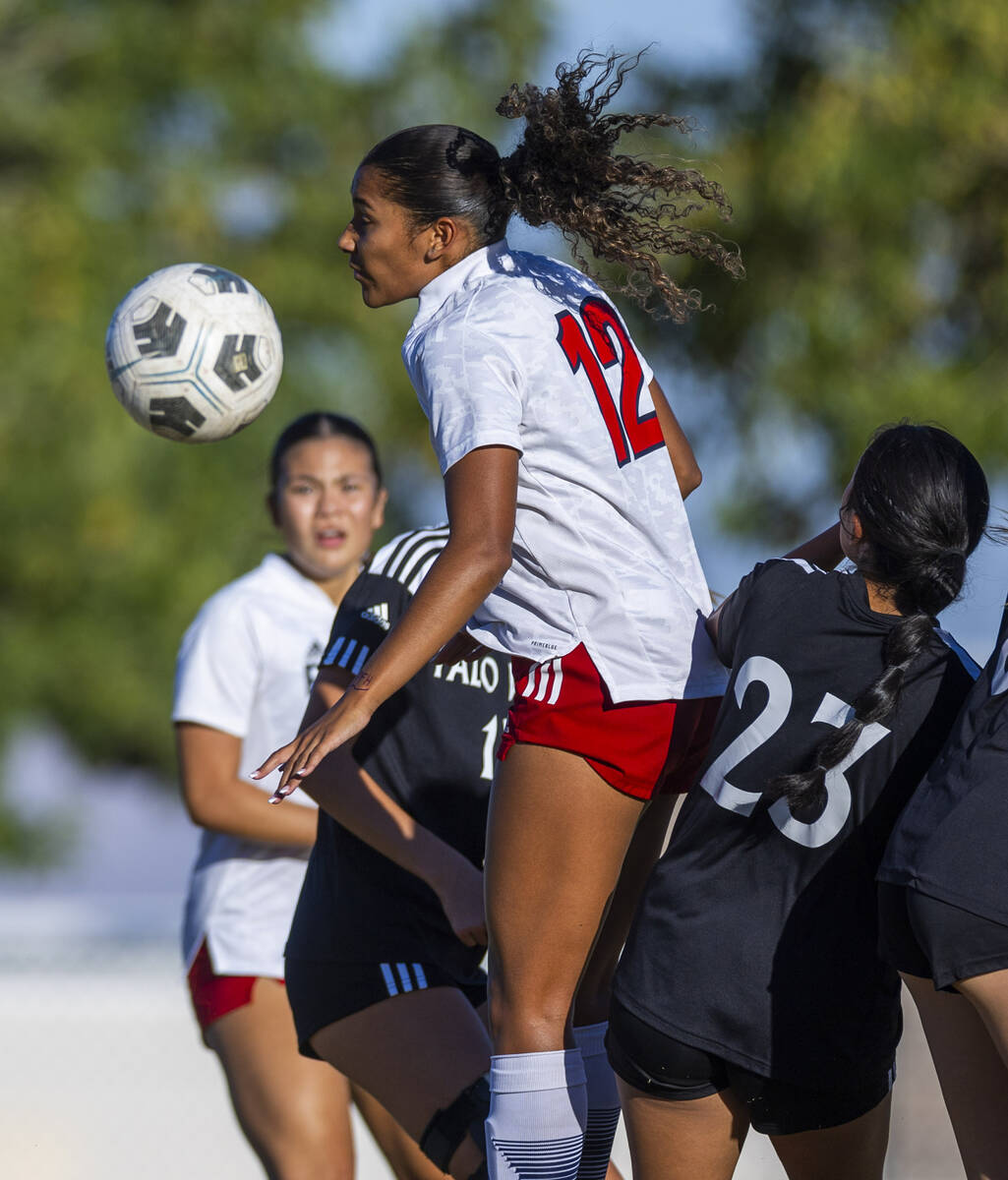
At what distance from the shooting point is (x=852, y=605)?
2.52m

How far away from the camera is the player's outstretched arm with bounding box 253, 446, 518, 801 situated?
2.51 m

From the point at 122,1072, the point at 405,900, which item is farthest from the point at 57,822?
the point at 405,900

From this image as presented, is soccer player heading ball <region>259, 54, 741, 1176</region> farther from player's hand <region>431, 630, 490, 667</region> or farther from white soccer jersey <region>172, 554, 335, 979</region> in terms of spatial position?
white soccer jersey <region>172, 554, 335, 979</region>

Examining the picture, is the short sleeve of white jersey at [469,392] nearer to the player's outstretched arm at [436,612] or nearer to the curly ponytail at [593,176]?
the player's outstretched arm at [436,612]

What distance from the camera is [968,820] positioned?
2293 mm

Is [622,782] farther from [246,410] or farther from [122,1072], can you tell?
Result: [122,1072]

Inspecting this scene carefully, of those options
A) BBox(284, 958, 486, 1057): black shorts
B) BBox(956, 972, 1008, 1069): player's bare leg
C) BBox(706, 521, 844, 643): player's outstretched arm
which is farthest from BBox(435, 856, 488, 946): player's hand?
BBox(956, 972, 1008, 1069): player's bare leg

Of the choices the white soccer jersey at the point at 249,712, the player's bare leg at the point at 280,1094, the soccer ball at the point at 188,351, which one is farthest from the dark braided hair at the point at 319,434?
the player's bare leg at the point at 280,1094

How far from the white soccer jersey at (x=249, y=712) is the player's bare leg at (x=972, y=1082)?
6.74 ft

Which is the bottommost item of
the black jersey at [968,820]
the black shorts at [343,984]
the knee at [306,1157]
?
the knee at [306,1157]

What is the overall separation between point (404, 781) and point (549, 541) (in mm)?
838

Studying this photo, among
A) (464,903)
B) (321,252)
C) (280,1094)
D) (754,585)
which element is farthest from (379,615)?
(321,252)

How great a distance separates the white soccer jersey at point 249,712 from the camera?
161 inches

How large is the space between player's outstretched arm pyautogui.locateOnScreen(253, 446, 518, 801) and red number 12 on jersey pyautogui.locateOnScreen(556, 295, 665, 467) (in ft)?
1.04
